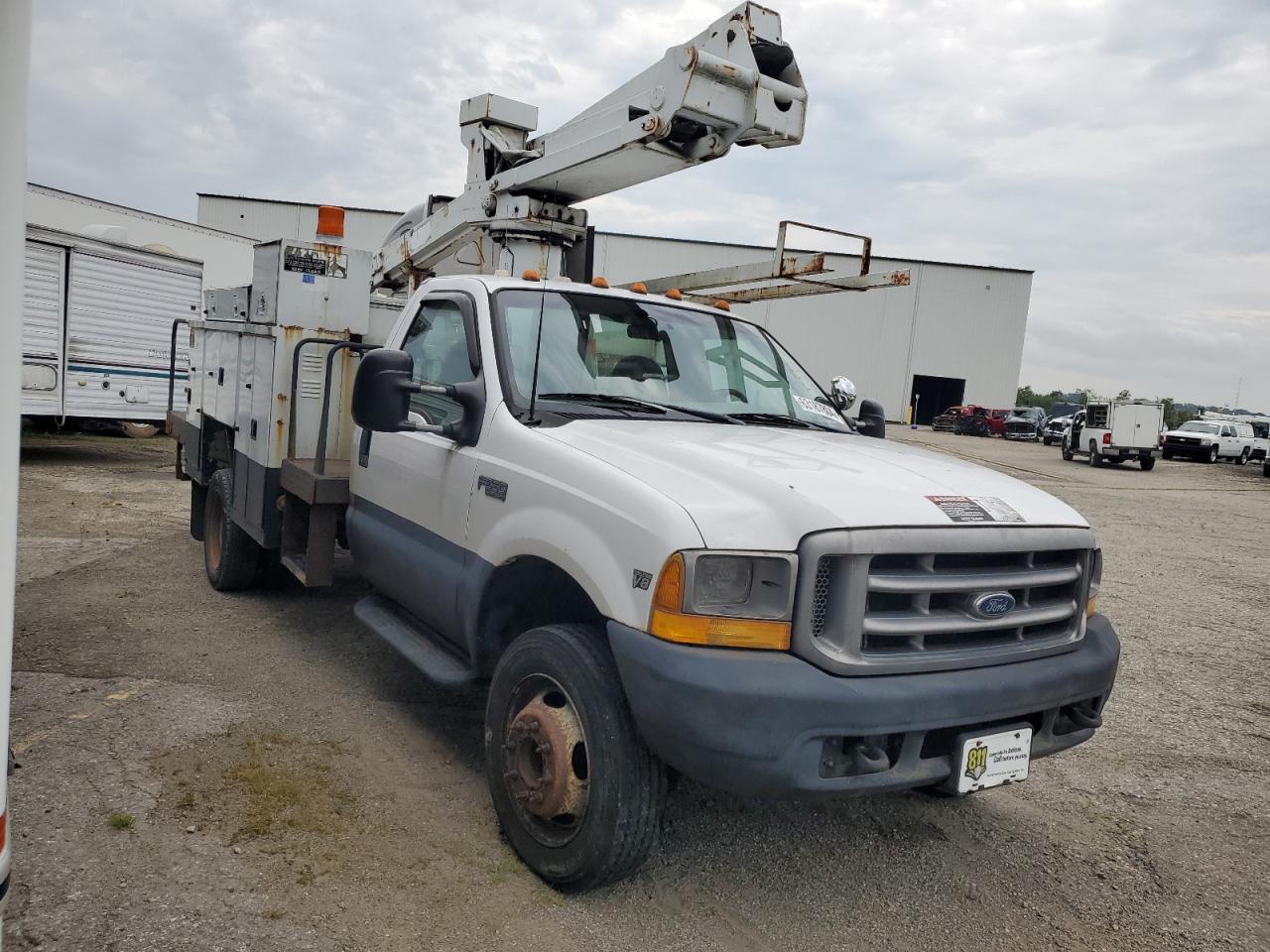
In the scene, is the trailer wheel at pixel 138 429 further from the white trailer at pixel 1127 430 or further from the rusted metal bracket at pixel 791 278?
the white trailer at pixel 1127 430

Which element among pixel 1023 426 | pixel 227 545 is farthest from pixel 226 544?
pixel 1023 426

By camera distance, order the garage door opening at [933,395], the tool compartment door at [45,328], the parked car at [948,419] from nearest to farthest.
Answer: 1. the tool compartment door at [45,328]
2. the parked car at [948,419]
3. the garage door opening at [933,395]

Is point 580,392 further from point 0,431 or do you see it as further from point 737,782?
point 0,431

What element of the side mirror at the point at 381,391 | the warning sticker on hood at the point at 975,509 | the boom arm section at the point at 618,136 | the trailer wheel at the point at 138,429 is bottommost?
the trailer wheel at the point at 138,429

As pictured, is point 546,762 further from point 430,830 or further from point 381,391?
point 381,391

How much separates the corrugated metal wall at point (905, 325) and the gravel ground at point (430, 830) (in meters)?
36.4

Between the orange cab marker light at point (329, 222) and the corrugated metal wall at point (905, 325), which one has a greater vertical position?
the corrugated metal wall at point (905, 325)

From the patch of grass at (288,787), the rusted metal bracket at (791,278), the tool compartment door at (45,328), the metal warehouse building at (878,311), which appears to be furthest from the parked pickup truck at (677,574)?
the metal warehouse building at (878,311)

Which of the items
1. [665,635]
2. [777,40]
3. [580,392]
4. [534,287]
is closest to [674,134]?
[777,40]

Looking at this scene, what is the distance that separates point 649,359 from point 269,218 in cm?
3968

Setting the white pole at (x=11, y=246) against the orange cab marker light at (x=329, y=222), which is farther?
the orange cab marker light at (x=329, y=222)

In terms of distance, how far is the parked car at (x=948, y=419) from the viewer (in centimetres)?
3912

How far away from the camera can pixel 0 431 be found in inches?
58.5

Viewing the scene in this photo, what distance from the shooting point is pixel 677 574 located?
2559mm
